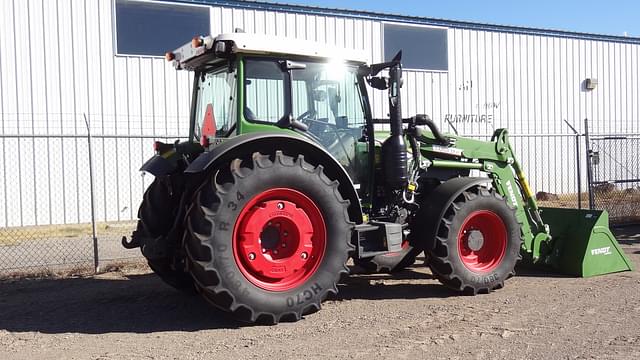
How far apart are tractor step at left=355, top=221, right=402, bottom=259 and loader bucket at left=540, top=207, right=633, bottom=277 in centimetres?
240

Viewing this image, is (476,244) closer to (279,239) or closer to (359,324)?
(359,324)

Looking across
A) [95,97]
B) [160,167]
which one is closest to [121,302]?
[160,167]

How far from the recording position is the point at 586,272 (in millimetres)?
7223

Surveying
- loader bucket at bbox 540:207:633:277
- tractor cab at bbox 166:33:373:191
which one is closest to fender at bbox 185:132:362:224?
tractor cab at bbox 166:33:373:191

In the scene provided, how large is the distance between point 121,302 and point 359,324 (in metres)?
2.54

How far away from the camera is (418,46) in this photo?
1653cm

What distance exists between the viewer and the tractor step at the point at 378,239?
19.7 ft

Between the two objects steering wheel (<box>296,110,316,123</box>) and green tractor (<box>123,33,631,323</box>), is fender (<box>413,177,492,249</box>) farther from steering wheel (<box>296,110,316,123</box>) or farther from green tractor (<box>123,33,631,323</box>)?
steering wheel (<box>296,110,316,123</box>)

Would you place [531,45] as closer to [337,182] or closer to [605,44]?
[605,44]

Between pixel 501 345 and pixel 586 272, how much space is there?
9.53ft

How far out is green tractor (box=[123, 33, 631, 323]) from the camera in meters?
5.32

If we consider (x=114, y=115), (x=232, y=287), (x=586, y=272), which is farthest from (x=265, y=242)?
(x=114, y=115)

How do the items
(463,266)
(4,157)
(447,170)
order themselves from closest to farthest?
1. (463,266)
2. (447,170)
3. (4,157)

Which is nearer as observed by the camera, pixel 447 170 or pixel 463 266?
pixel 463 266
